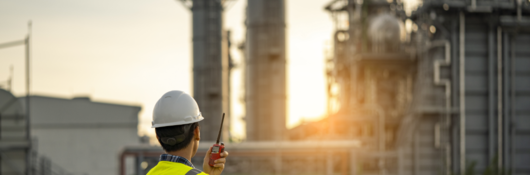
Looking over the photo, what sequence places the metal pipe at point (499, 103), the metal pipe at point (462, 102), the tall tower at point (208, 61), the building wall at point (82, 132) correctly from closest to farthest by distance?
the metal pipe at point (499, 103) → the metal pipe at point (462, 102) → the building wall at point (82, 132) → the tall tower at point (208, 61)

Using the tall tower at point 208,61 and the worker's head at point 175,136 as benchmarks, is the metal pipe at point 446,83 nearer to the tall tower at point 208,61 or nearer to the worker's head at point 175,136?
the tall tower at point 208,61

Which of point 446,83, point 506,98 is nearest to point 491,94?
point 506,98

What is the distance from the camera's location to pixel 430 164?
24328 millimetres

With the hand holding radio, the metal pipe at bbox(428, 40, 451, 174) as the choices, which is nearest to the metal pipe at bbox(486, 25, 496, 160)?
the metal pipe at bbox(428, 40, 451, 174)

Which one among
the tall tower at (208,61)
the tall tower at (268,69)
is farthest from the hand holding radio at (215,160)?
the tall tower at (208,61)

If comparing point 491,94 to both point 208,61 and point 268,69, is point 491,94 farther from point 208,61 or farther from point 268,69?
point 208,61

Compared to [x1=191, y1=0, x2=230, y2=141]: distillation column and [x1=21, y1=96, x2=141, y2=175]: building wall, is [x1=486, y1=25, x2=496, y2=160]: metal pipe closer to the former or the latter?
[x1=191, y1=0, x2=230, y2=141]: distillation column

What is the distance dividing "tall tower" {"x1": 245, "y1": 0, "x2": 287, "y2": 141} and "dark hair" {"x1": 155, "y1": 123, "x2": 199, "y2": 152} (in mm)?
29724

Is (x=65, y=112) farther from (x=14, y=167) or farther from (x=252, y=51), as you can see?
(x=14, y=167)

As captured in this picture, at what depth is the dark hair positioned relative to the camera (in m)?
3.49

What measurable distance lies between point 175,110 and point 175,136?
0.80ft

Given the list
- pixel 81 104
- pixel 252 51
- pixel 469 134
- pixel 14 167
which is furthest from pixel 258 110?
pixel 14 167

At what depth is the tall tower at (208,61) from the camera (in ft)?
118

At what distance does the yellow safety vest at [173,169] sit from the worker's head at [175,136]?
15 centimetres
